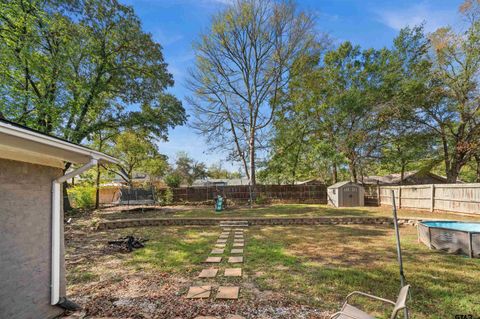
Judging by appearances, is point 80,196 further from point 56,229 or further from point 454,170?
point 454,170

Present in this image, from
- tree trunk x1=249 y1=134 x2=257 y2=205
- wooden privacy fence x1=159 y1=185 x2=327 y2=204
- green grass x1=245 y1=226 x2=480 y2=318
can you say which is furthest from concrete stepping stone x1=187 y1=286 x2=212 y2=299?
wooden privacy fence x1=159 y1=185 x2=327 y2=204

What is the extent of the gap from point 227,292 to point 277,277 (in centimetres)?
98

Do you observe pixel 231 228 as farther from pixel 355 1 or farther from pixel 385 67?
pixel 385 67

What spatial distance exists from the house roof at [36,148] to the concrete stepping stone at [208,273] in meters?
2.41

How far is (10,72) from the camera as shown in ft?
26.7

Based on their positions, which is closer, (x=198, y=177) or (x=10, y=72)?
(x=10, y=72)

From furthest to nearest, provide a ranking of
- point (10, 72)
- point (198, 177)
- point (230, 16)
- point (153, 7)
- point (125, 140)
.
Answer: point (198, 177), point (125, 140), point (230, 16), point (153, 7), point (10, 72)

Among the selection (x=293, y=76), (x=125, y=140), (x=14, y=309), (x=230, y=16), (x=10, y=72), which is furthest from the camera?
(x=125, y=140)

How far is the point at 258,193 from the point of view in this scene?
56.2ft

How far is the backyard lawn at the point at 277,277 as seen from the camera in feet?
9.17

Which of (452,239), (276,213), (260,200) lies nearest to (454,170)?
(260,200)

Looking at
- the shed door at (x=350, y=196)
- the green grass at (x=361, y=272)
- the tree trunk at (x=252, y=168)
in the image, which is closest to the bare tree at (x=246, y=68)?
the tree trunk at (x=252, y=168)

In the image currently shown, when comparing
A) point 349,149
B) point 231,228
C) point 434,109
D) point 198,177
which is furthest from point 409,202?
point 198,177

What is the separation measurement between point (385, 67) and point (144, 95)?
1742 cm
